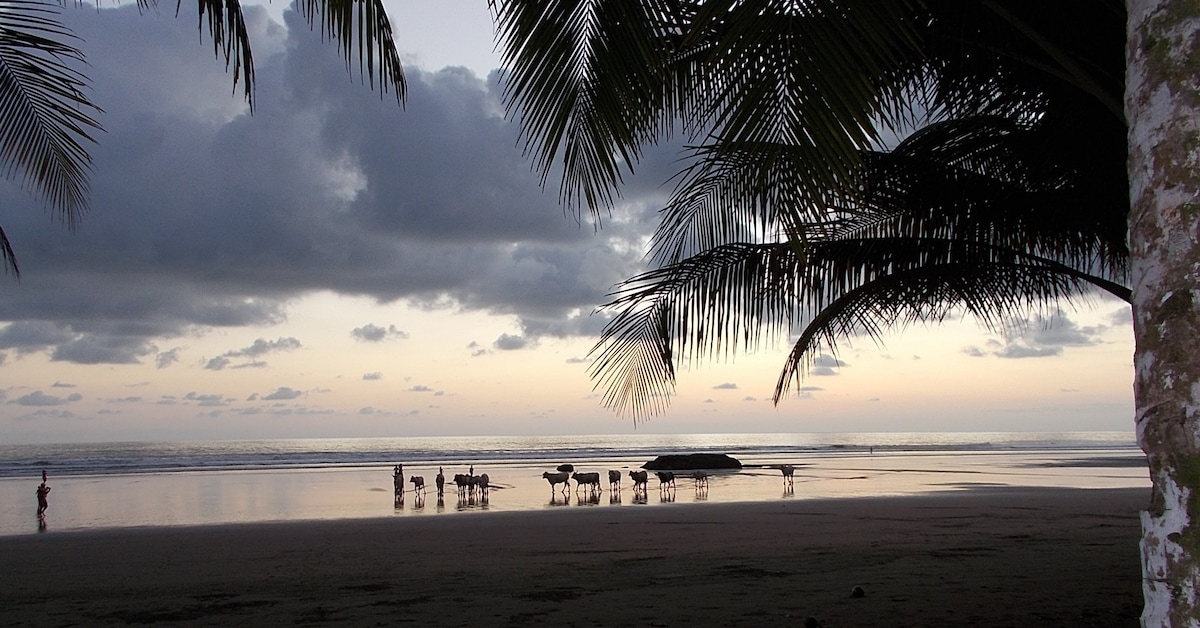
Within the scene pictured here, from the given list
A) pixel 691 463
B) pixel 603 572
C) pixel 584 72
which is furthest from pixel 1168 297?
pixel 691 463

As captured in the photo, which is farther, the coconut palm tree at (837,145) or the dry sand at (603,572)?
the dry sand at (603,572)

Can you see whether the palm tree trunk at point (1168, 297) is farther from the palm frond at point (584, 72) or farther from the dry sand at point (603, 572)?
the dry sand at point (603, 572)

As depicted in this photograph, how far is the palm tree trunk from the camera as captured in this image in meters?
1.92

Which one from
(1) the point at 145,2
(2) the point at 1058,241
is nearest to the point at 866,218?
(2) the point at 1058,241

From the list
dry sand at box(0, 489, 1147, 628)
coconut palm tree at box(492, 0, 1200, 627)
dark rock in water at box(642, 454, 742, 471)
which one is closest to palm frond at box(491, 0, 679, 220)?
coconut palm tree at box(492, 0, 1200, 627)

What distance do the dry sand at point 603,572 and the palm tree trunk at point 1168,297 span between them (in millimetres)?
4527

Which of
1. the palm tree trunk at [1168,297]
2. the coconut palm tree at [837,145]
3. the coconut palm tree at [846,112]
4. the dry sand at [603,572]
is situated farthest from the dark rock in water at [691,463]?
the palm tree trunk at [1168,297]

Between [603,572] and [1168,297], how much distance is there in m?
7.82

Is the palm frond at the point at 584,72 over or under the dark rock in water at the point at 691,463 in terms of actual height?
over

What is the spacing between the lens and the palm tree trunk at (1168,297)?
6.31 ft

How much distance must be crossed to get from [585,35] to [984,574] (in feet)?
23.3

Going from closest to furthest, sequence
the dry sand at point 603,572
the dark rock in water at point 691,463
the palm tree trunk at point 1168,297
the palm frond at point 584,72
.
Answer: the palm tree trunk at point 1168,297 < the palm frond at point 584,72 < the dry sand at point 603,572 < the dark rock in water at point 691,463

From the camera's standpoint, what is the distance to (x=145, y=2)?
4547mm

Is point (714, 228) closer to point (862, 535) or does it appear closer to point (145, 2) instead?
point (145, 2)
